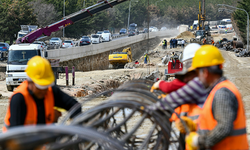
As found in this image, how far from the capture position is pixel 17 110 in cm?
317

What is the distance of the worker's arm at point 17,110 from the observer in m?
3.18

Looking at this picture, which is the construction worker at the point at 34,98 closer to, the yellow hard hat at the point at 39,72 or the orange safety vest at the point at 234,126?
the yellow hard hat at the point at 39,72

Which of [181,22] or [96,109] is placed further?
[181,22]

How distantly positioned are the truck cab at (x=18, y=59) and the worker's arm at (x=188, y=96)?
13.8m

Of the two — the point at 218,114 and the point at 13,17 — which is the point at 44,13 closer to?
the point at 13,17

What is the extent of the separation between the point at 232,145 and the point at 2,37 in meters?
46.5

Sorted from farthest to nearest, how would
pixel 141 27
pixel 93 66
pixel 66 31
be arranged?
pixel 141 27, pixel 66 31, pixel 93 66

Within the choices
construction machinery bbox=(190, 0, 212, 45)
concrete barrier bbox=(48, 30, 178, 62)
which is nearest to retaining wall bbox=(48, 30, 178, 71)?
concrete barrier bbox=(48, 30, 178, 62)

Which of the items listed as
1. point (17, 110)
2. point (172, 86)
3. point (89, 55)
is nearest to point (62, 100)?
point (17, 110)

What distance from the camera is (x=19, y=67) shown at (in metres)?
16.7

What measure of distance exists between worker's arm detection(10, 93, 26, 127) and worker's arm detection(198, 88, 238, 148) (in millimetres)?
1768

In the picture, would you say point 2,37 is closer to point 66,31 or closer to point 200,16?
point 66,31

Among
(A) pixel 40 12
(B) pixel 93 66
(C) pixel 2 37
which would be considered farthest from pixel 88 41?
(A) pixel 40 12

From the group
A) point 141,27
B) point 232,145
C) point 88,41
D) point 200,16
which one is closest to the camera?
point 232,145
